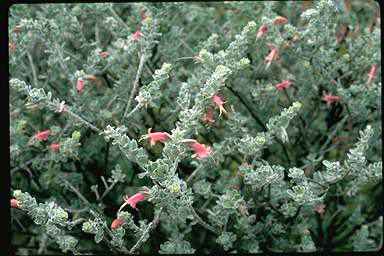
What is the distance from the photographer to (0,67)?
2236 mm

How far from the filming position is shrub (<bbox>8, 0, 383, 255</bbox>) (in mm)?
1939

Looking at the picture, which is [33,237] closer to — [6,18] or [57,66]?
[57,66]

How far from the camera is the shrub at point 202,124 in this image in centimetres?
194

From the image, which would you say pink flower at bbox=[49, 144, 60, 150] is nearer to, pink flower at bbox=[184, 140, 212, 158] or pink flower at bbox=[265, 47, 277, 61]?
pink flower at bbox=[184, 140, 212, 158]

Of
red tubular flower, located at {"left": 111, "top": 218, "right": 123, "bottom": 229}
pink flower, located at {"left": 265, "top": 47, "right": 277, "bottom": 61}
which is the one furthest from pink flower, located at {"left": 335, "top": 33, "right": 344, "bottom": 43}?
red tubular flower, located at {"left": 111, "top": 218, "right": 123, "bottom": 229}

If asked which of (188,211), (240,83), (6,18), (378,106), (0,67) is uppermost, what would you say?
(6,18)

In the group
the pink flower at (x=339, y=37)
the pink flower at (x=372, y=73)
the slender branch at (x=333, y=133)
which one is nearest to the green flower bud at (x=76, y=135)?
the slender branch at (x=333, y=133)

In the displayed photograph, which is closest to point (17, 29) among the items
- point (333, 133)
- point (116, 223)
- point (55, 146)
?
point (55, 146)

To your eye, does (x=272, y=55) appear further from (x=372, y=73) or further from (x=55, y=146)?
(x=55, y=146)

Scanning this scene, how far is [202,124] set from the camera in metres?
2.38

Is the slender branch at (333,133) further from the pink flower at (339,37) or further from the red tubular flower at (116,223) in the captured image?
the red tubular flower at (116,223)

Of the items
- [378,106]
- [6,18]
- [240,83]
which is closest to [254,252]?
[240,83]

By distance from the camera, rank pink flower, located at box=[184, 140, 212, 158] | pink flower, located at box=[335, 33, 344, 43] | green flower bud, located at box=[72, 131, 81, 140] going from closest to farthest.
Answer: pink flower, located at box=[184, 140, 212, 158]
green flower bud, located at box=[72, 131, 81, 140]
pink flower, located at box=[335, 33, 344, 43]

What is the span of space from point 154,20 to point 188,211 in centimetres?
71
